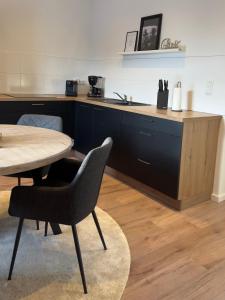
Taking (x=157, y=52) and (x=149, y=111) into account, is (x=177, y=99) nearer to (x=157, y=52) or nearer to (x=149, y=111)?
(x=149, y=111)

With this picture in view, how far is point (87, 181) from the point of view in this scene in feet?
5.06

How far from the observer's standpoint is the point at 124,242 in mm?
2121

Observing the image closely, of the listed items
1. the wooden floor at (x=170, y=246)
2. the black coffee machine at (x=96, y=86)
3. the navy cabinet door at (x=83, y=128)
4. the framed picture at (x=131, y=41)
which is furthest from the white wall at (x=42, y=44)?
the wooden floor at (x=170, y=246)

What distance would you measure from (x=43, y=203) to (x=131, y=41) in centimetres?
281

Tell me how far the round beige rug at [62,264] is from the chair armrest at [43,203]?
1.32ft

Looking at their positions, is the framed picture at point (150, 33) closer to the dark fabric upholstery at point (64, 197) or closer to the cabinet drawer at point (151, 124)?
the cabinet drawer at point (151, 124)

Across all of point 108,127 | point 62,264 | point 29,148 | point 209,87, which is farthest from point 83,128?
point 62,264

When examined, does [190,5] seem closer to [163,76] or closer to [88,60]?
[163,76]

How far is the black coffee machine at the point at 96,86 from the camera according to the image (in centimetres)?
425

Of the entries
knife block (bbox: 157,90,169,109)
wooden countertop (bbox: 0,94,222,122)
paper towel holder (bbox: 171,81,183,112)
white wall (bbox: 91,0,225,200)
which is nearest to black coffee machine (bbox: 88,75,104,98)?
white wall (bbox: 91,0,225,200)

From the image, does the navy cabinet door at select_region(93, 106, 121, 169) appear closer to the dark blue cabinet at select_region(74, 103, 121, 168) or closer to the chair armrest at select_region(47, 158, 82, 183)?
the dark blue cabinet at select_region(74, 103, 121, 168)

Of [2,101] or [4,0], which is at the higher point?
[4,0]

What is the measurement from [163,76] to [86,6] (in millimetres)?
1945

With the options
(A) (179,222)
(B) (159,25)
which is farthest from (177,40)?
(A) (179,222)
